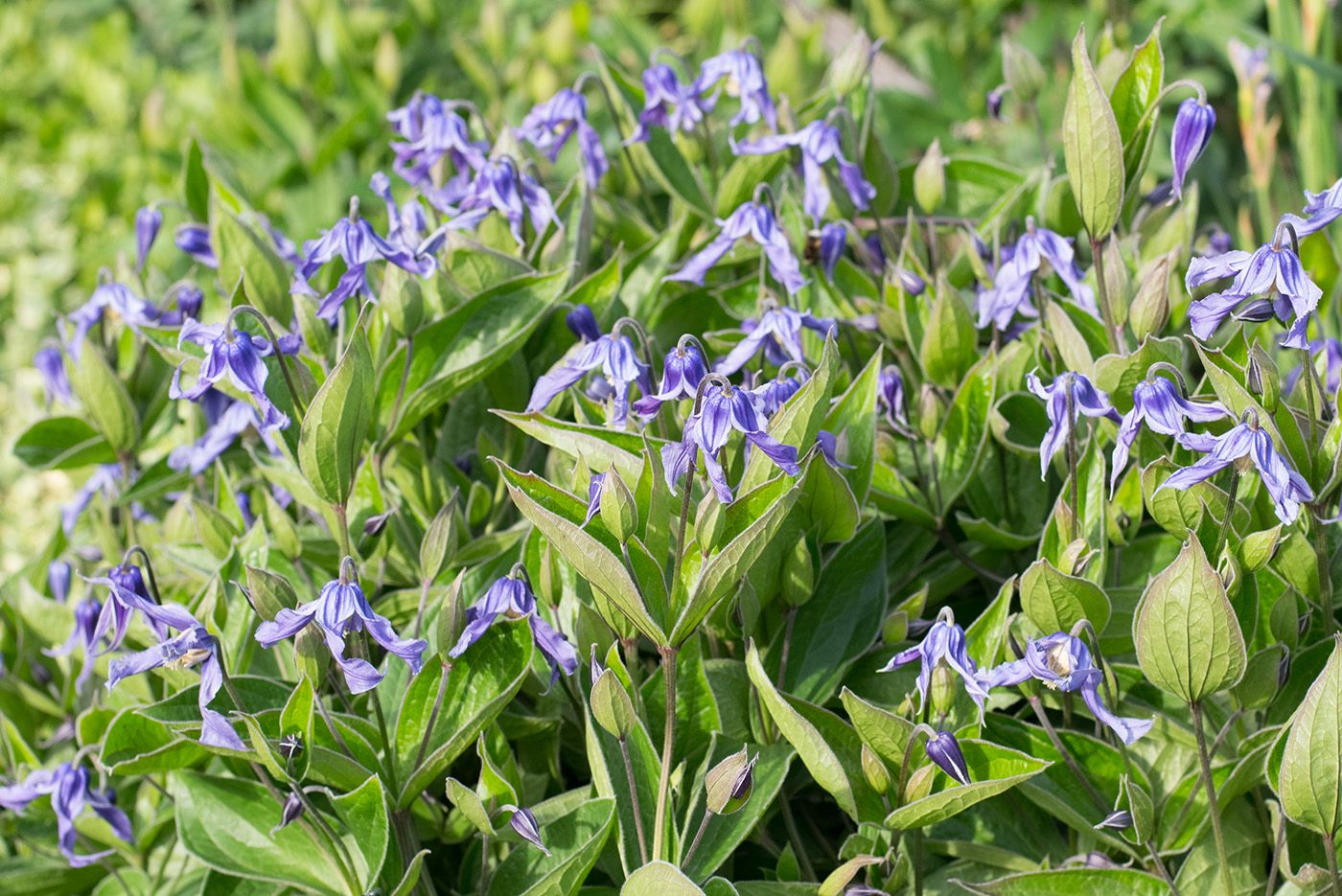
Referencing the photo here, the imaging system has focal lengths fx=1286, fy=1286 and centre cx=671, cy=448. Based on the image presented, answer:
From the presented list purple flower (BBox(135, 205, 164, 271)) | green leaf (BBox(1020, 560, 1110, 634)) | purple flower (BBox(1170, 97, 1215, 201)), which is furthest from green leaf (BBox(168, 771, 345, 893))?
purple flower (BBox(1170, 97, 1215, 201))

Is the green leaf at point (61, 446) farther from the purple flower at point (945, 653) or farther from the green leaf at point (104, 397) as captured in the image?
the purple flower at point (945, 653)

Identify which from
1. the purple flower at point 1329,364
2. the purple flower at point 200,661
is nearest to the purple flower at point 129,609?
the purple flower at point 200,661

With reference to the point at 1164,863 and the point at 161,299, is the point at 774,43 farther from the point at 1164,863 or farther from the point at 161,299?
the point at 1164,863

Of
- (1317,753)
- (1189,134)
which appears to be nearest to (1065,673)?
(1317,753)

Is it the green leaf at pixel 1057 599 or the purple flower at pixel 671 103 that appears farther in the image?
the purple flower at pixel 671 103

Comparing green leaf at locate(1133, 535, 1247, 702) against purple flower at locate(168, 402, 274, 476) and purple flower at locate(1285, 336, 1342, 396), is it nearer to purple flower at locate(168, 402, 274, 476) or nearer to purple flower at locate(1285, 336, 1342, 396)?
purple flower at locate(1285, 336, 1342, 396)

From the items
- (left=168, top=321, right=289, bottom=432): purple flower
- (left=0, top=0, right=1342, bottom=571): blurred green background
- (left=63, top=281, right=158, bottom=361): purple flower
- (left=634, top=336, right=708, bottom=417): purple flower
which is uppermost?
(left=168, top=321, right=289, bottom=432): purple flower
